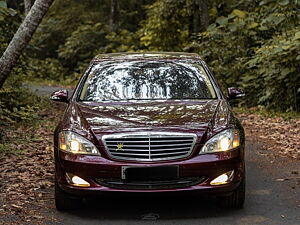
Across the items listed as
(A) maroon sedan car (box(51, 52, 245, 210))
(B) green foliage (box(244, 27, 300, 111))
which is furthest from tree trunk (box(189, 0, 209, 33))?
(A) maroon sedan car (box(51, 52, 245, 210))

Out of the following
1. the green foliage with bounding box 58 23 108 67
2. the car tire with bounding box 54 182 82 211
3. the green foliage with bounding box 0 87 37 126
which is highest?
the car tire with bounding box 54 182 82 211

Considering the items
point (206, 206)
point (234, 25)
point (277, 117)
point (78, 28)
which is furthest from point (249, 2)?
point (206, 206)

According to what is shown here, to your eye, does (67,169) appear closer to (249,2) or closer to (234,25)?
(234,25)

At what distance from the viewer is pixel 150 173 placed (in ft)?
17.7

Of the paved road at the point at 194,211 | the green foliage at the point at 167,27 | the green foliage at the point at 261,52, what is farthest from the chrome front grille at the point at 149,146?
the green foliage at the point at 167,27

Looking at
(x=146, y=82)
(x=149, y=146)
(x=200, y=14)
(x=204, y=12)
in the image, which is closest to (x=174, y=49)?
(x=200, y=14)

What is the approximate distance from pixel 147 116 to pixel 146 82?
113 cm

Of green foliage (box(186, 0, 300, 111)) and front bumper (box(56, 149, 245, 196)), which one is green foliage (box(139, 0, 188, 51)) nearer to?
green foliage (box(186, 0, 300, 111))

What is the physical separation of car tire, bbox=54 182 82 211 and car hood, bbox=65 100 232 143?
69cm

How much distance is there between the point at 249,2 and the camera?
2133 centimetres

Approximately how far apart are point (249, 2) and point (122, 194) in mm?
17069

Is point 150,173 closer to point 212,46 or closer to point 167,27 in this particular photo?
point 212,46

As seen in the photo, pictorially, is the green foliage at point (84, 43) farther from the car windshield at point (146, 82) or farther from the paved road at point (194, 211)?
the paved road at point (194, 211)

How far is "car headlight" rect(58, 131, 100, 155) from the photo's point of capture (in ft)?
18.2
